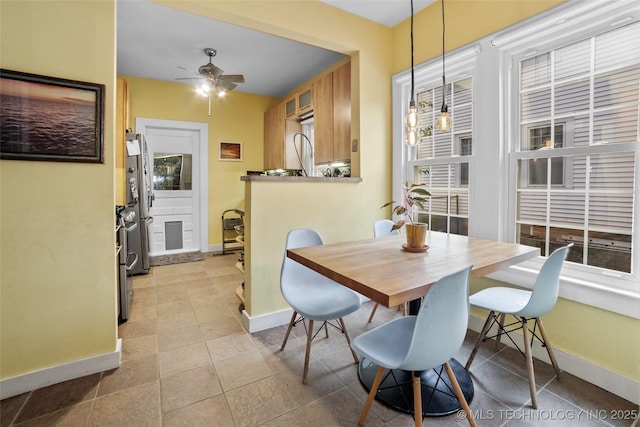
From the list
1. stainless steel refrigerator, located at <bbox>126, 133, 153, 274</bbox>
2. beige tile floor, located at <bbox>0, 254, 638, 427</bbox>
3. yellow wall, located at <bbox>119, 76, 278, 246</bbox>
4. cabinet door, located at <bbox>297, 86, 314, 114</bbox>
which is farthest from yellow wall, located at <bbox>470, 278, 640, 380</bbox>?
yellow wall, located at <bbox>119, 76, 278, 246</bbox>

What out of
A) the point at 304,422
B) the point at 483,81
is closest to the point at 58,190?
the point at 304,422

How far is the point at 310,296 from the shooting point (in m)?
2.02

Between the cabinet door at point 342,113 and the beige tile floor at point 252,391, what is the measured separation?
192 centimetres

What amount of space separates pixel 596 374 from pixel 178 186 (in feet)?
17.9

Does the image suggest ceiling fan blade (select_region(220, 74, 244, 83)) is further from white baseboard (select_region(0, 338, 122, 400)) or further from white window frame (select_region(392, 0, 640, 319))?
white baseboard (select_region(0, 338, 122, 400))

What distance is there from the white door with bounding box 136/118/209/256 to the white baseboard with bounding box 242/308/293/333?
3.11 meters

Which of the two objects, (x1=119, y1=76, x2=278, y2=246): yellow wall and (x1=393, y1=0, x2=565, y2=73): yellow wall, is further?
(x1=119, y1=76, x2=278, y2=246): yellow wall

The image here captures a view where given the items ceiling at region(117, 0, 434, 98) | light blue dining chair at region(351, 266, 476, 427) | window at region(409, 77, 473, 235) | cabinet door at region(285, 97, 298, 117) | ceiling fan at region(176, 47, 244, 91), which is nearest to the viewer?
light blue dining chair at region(351, 266, 476, 427)

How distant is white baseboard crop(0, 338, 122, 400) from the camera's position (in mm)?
1688

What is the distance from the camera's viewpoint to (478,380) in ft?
6.01

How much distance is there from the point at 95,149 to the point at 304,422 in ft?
6.50

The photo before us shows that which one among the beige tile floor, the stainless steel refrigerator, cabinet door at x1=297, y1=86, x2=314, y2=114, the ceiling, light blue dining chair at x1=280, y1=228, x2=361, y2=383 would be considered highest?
the ceiling

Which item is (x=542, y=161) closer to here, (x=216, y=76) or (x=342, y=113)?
(x=342, y=113)

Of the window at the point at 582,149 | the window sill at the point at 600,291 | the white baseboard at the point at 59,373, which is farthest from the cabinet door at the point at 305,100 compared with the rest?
the white baseboard at the point at 59,373
